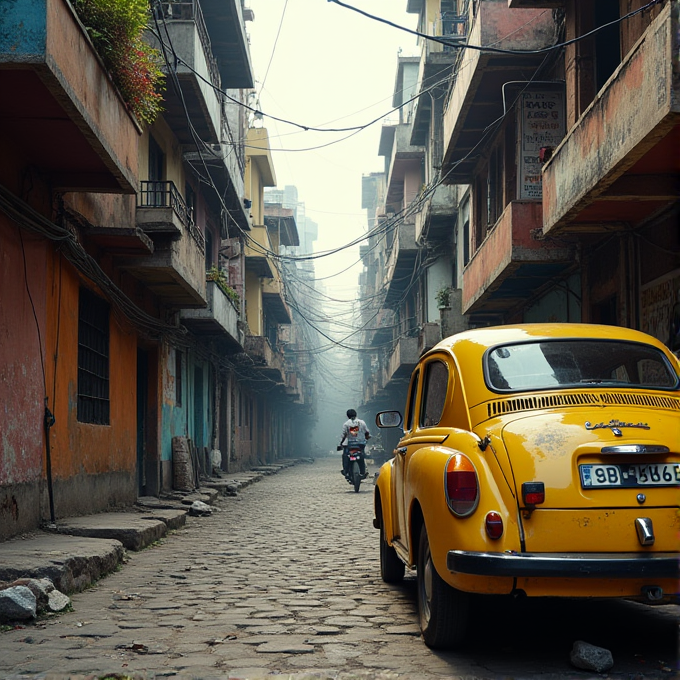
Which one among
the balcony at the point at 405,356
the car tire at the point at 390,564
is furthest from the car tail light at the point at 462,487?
the balcony at the point at 405,356

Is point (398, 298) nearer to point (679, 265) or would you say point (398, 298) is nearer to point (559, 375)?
point (679, 265)

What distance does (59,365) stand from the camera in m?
10.2

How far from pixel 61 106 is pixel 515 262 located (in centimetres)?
745

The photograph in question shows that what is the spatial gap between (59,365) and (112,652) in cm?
614

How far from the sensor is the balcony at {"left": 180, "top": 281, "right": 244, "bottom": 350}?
18797 millimetres

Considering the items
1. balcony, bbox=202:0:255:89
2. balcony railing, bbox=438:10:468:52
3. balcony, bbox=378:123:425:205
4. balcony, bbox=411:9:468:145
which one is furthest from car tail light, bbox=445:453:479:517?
balcony, bbox=378:123:425:205

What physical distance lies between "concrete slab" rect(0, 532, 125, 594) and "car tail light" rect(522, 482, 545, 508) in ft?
11.8

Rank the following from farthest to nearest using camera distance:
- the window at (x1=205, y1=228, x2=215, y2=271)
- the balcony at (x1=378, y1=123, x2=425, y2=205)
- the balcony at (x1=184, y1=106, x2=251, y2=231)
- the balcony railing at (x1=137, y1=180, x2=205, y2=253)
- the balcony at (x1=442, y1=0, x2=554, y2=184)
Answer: the balcony at (x1=378, y1=123, x2=425, y2=205)
the window at (x1=205, y1=228, x2=215, y2=271)
the balcony at (x1=184, y1=106, x2=251, y2=231)
the balcony railing at (x1=137, y1=180, x2=205, y2=253)
the balcony at (x1=442, y1=0, x2=554, y2=184)

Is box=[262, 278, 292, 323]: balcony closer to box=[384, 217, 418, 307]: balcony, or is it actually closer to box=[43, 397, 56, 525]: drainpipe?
box=[384, 217, 418, 307]: balcony

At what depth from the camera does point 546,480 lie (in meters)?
4.19

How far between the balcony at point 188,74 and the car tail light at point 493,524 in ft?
35.4

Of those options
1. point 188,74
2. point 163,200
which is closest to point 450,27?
point 188,74

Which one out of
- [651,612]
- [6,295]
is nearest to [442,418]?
[651,612]

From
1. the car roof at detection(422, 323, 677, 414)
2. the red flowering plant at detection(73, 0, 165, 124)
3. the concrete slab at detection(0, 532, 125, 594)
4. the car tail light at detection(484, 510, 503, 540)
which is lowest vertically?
the concrete slab at detection(0, 532, 125, 594)
